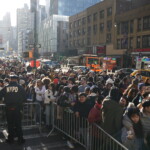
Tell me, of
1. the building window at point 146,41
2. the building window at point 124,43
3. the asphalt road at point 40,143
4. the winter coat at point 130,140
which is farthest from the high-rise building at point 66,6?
the winter coat at point 130,140

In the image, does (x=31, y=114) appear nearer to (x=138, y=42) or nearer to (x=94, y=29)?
(x=138, y=42)

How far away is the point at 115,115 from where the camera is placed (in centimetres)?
450

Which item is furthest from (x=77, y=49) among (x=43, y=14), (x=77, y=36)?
(x=43, y=14)

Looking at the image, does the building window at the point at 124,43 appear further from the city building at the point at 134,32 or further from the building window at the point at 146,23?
the building window at the point at 146,23

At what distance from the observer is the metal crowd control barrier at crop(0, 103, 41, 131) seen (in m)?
7.36

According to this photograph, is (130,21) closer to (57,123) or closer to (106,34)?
(106,34)

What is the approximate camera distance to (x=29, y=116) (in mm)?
7719

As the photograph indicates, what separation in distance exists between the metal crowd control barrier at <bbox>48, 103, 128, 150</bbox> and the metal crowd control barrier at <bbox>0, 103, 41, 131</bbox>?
0.70 metres

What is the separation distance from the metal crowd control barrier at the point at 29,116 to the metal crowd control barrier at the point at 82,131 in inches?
27.7

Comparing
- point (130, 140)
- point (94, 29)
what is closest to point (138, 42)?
point (94, 29)

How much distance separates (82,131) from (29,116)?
9.17 ft

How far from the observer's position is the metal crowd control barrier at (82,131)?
459 centimetres

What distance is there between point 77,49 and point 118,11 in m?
21.3

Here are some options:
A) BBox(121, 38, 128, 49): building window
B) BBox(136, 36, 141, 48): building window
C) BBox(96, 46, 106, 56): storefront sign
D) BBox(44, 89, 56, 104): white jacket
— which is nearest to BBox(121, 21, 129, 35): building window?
BBox(121, 38, 128, 49): building window
